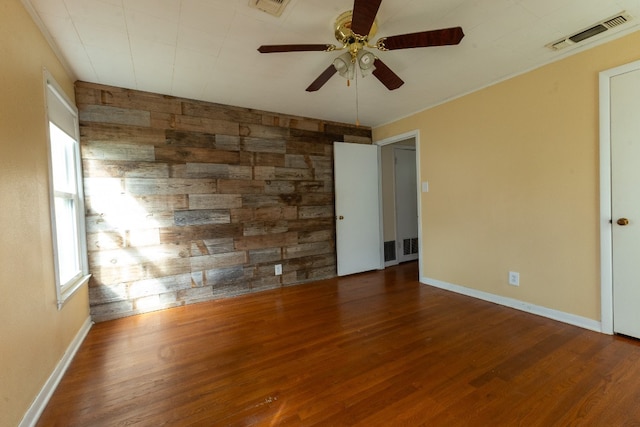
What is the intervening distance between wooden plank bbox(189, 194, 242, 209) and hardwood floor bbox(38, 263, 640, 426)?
1260mm

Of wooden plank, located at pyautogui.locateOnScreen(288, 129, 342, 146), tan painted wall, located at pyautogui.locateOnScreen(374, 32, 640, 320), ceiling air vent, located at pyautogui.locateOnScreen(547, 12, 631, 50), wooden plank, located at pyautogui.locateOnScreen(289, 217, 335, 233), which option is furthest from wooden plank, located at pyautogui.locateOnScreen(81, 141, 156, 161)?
ceiling air vent, located at pyautogui.locateOnScreen(547, 12, 631, 50)

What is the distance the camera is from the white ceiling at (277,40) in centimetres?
175

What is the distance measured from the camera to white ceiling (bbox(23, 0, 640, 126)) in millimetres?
1755

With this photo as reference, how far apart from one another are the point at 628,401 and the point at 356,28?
2.63m

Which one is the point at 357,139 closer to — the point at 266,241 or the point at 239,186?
the point at 239,186

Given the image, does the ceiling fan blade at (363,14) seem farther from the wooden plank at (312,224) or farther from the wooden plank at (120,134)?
the wooden plank at (312,224)

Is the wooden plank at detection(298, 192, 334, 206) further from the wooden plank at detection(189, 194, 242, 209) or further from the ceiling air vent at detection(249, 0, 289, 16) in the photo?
the ceiling air vent at detection(249, 0, 289, 16)

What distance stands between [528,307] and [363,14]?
3.01 metres

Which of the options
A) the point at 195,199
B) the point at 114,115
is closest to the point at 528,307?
the point at 195,199

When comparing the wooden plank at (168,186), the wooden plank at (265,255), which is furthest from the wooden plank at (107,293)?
the wooden plank at (265,255)

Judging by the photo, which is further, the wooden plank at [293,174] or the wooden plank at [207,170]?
the wooden plank at [293,174]

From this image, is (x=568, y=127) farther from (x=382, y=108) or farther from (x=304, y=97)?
(x=304, y=97)

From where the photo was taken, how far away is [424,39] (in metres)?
1.69

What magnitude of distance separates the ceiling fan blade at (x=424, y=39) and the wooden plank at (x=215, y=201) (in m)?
2.45
